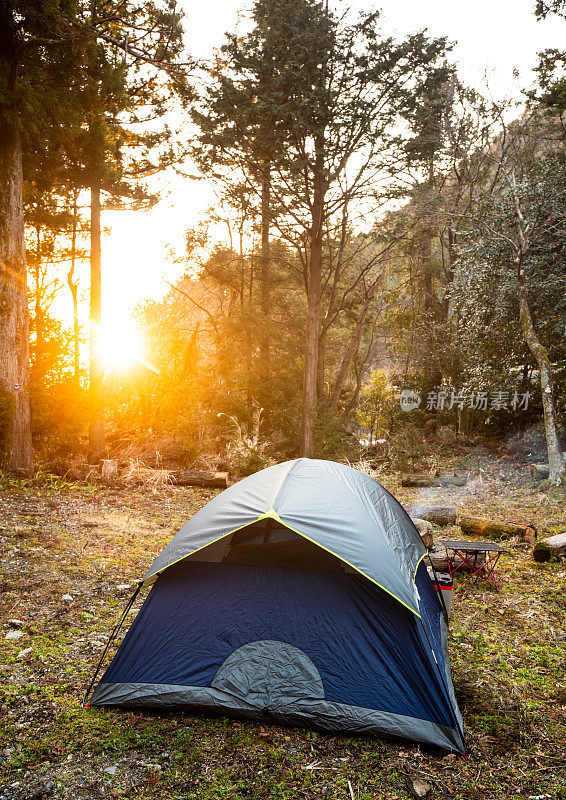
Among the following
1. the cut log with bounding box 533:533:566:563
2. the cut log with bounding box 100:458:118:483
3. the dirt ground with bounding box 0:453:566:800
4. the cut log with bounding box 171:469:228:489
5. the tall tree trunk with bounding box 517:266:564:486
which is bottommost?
the dirt ground with bounding box 0:453:566:800

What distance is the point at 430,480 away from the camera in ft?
38.0

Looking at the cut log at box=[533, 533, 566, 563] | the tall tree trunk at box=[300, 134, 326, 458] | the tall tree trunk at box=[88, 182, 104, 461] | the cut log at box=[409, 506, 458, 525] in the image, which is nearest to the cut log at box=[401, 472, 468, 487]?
the tall tree trunk at box=[300, 134, 326, 458]

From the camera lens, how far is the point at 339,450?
1373cm

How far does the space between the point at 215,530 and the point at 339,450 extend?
10.5 metres

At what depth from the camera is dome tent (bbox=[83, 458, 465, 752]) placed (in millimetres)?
3016

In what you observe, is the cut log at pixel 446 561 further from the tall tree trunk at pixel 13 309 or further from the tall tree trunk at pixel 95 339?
the tall tree trunk at pixel 95 339

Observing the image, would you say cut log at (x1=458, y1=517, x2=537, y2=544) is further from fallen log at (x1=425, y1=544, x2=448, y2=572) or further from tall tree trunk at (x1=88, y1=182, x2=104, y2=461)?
tall tree trunk at (x1=88, y1=182, x2=104, y2=461)

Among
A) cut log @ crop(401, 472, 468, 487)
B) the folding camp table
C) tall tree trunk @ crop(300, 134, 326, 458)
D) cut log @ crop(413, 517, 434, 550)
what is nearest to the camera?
the folding camp table

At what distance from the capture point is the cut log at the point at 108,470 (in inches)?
403

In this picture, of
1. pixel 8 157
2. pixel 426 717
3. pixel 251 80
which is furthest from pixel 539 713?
pixel 251 80

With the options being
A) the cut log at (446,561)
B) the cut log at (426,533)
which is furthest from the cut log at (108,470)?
the cut log at (446,561)

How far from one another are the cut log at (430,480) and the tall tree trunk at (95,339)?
22.5 feet

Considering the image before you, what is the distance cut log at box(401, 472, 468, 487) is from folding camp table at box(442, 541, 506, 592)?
18.3 ft

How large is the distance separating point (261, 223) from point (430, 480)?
9.31 m
